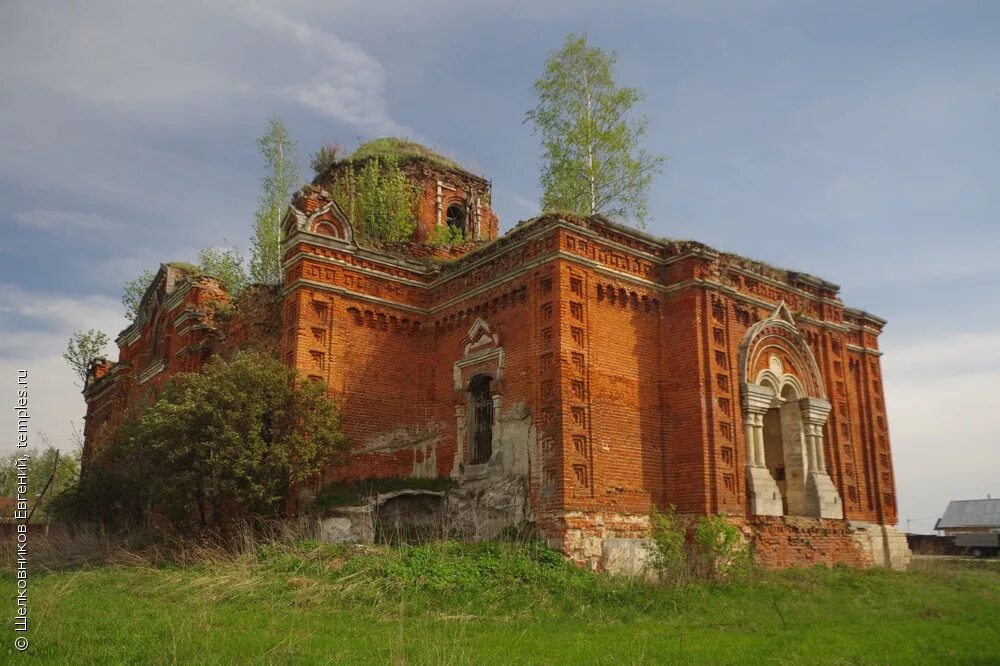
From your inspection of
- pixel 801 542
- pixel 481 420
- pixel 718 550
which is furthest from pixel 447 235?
pixel 718 550

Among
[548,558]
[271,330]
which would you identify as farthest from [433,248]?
[548,558]

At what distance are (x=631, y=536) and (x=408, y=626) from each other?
5653 millimetres

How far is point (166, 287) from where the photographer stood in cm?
2245

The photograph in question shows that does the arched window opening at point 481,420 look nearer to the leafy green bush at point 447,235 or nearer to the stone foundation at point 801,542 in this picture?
the stone foundation at point 801,542

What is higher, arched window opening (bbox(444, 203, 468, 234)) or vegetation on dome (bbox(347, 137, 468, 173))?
vegetation on dome (bbox(347, 137, 468, 173))

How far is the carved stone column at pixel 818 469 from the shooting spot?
16.3 meters

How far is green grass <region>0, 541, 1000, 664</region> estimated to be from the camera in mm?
7715

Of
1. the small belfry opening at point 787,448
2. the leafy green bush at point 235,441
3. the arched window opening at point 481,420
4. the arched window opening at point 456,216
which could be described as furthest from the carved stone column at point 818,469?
the arched window opening at point 456,216

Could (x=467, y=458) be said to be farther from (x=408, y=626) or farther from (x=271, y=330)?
(x=408, y=626)

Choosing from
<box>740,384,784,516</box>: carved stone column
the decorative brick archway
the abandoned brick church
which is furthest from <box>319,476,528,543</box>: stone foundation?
the decorative brick archway

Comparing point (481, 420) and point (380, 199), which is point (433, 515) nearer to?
point (481, 420)

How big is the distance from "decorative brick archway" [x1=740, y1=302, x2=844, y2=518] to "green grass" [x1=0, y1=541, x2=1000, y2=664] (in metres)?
2.57

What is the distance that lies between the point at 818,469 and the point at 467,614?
10.2m

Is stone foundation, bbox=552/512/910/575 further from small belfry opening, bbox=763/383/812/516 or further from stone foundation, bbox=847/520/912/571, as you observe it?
small belfry opening, bbox=763/383/812/516
